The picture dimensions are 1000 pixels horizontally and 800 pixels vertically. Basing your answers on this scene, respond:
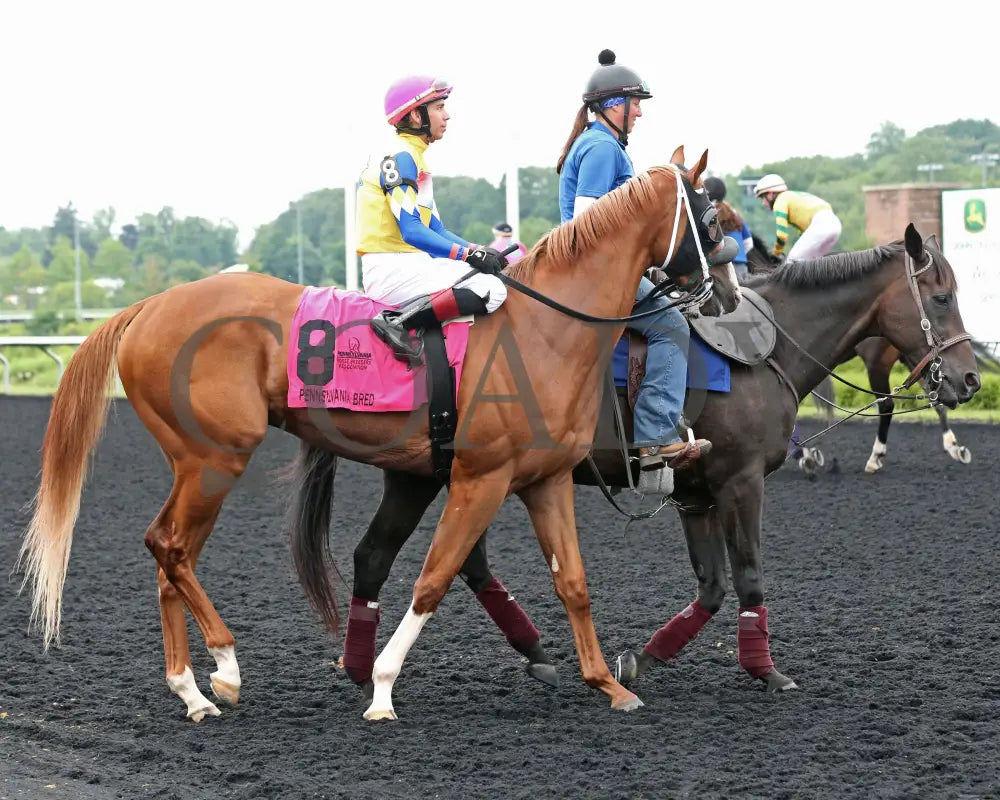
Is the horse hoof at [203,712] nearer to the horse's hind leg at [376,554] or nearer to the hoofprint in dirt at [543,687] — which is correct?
the hoofprint in dirt at [543,687]

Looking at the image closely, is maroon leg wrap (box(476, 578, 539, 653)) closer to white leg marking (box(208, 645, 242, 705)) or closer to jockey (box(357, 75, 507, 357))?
white leg marking (box(208, 645, 242, 705))

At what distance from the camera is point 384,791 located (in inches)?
133

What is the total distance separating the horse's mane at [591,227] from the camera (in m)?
4.24

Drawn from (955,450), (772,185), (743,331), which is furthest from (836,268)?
(955,450)

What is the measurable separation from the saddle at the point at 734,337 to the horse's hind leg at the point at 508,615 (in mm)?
855

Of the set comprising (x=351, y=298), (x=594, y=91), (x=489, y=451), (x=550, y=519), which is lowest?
(x=550, y=519)

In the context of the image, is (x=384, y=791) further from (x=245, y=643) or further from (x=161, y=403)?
(x=245, y=643)

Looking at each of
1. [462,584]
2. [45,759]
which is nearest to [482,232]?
[462,584]

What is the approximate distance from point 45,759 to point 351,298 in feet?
5.80

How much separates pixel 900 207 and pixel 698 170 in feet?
43.3

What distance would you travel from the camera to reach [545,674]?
450 centimetres

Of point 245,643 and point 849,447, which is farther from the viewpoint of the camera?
point 849,447

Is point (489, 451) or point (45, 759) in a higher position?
point (489, 451)

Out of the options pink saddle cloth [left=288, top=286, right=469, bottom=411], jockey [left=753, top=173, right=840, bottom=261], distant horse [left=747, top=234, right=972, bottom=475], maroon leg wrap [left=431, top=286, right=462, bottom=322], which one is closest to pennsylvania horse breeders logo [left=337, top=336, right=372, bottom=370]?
pink saddle cloth [left=288, top=286, right=469, bottom=411]
